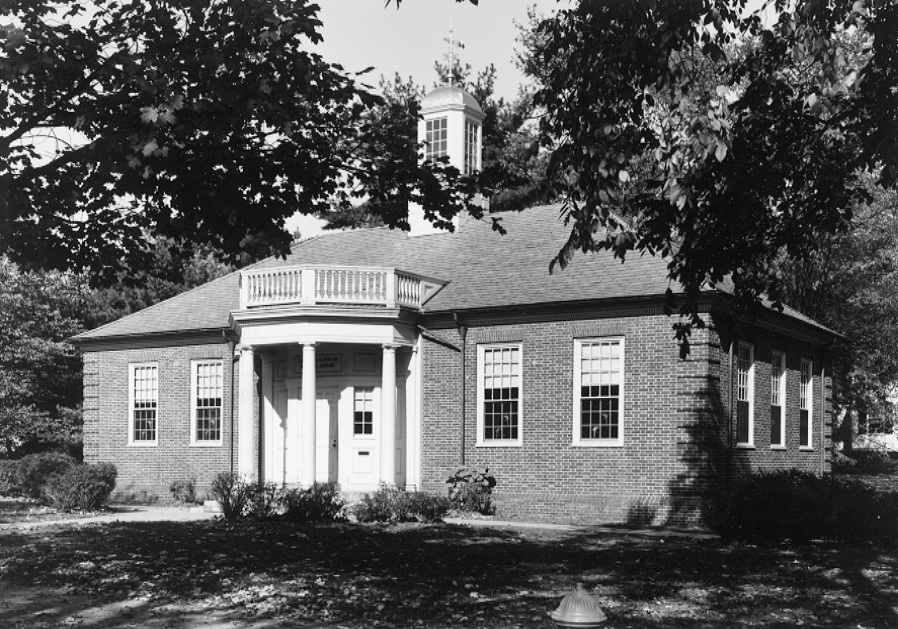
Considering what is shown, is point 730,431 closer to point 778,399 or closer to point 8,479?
point 778,399

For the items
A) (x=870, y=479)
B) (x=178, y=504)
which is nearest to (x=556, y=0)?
(x=178, y=504)

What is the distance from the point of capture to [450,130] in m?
30.5

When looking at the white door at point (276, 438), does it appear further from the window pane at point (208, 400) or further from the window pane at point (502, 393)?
the window pane at point (502, 393)

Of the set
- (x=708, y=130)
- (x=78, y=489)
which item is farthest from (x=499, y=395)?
(x=708, y=130)

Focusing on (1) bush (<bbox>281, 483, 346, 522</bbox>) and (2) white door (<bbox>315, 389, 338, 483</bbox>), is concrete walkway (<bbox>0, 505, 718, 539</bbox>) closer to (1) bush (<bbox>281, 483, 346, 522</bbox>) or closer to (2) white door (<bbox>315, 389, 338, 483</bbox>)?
(1) bush (<bbox>281, 483, 346, 522</bbox>)

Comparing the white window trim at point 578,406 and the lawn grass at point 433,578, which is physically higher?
the white window trim at point 578,406

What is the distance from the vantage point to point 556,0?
1110 centimetres

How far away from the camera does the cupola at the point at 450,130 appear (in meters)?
30.5

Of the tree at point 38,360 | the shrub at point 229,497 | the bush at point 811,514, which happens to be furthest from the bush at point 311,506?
the tree at point 38,360

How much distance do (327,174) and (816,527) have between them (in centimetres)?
1026

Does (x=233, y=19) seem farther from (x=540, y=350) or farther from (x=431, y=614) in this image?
(x=540, y=350)

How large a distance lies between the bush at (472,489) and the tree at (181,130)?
11.6 m

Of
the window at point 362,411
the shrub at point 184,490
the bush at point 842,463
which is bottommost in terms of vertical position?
the bush at point 842,463

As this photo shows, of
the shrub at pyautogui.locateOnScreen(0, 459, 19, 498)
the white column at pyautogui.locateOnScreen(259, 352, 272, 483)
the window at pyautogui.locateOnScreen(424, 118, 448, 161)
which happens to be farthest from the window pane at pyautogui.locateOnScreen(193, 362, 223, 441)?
the window at pyautogui.locateOnScreen(424, 118, 448, 161)
